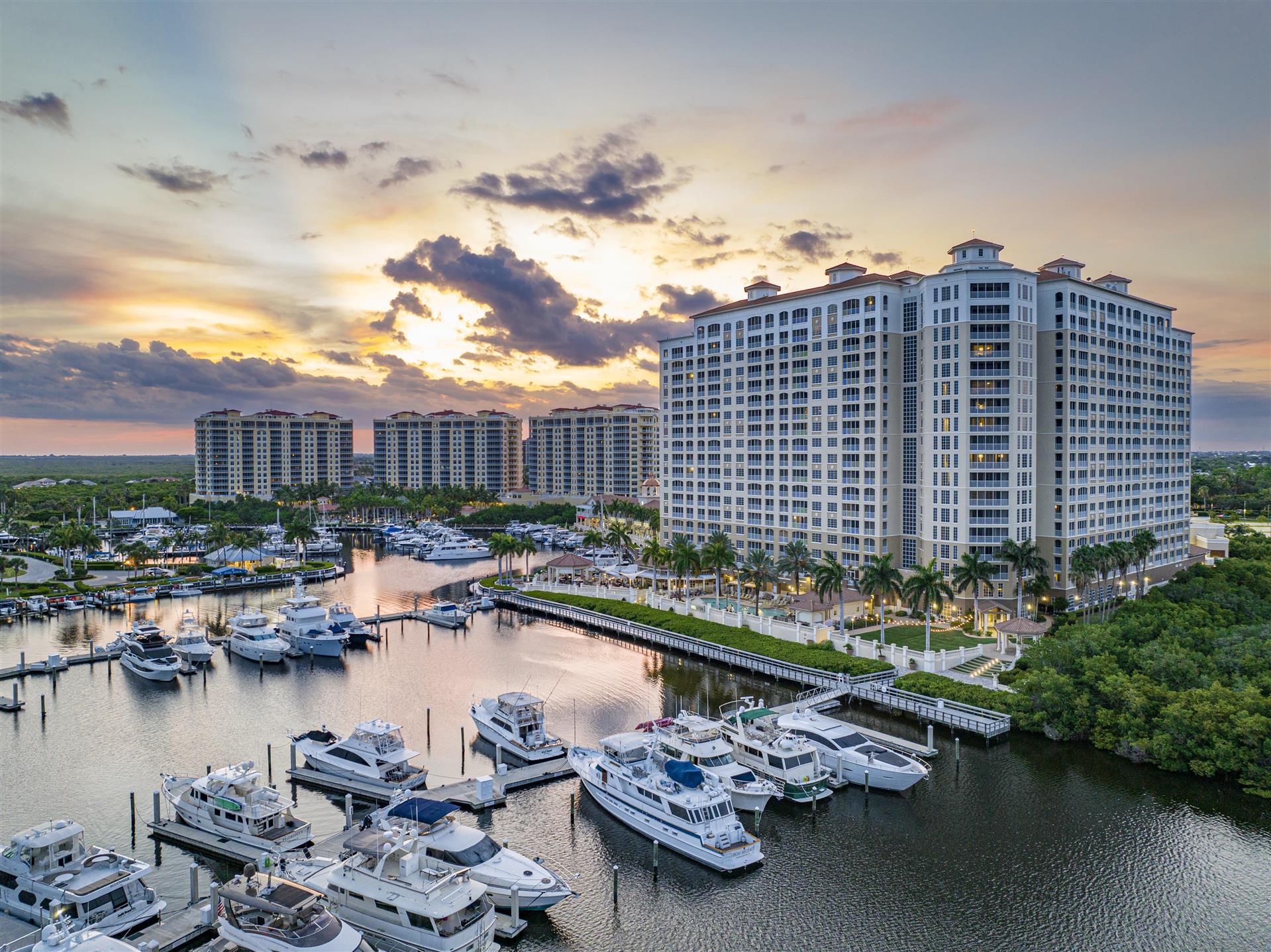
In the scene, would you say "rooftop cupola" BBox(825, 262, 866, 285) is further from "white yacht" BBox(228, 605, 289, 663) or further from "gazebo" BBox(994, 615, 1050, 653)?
"white yacht" BBox(228, 605, 289, 663)

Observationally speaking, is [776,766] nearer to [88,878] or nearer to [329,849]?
[329,849]

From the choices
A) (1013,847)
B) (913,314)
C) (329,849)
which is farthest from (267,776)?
(913,314)

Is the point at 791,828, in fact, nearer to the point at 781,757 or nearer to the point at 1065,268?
the point at 781,757

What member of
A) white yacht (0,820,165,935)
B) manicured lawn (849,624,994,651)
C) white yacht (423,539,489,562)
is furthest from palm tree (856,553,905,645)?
white yacht (423,539,489,562)

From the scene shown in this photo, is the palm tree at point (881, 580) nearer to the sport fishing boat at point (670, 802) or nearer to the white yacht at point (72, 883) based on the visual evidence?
the sport fishing boat at point (670, 802)

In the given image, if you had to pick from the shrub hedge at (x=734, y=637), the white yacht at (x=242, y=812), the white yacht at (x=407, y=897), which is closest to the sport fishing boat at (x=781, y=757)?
the shrub hedge at (x=734, y=637)

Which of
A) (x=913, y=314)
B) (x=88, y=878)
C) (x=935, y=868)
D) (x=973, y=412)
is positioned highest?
(x=913, y=314)
